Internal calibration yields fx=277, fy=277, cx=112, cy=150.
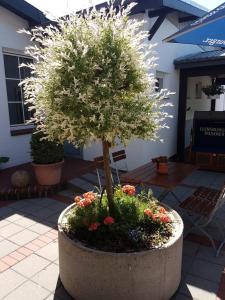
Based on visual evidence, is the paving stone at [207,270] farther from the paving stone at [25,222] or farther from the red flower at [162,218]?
the paving stone at [25,222]

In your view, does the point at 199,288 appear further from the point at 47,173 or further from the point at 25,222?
the point at 47,173

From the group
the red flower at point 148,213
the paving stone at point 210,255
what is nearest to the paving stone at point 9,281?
the red flower at point 148,213

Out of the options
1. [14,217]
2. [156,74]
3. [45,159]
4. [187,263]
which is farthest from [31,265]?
[156,74]

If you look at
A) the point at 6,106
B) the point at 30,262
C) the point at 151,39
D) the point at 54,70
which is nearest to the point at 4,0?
the point at 6,106

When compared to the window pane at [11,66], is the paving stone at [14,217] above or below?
below

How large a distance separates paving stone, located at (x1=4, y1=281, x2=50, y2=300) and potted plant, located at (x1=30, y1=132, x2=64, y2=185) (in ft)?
8.49

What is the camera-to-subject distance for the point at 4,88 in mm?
6367

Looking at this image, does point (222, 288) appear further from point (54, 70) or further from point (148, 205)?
point (54, 70)

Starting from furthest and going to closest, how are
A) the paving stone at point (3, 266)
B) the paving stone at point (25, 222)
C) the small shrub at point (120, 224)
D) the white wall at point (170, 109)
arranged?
the white wall at point (170, 109) → the paving stone at point (25, 222) → the paving stone at point (3, 266) → the small shrub at point (120, 224)

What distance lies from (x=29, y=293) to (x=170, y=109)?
5907mm

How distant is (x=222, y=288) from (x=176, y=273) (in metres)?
0.56

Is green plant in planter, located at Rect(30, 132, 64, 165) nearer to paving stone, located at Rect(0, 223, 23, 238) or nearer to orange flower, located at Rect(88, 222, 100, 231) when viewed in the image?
paving stone, located at Rect(0, 223, 23, 238)

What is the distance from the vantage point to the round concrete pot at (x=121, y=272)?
232 cm

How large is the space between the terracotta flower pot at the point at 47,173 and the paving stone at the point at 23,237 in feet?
4.88
